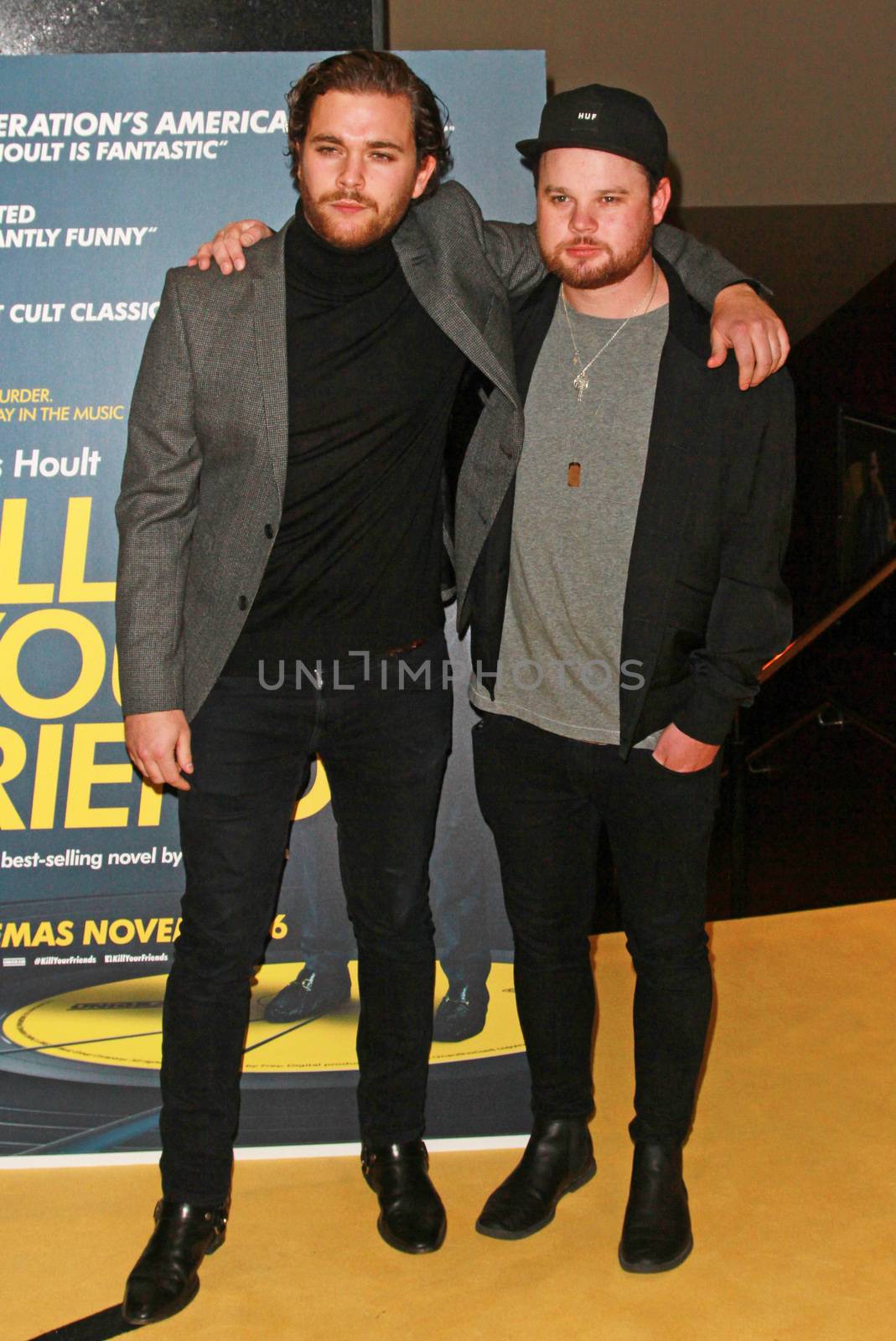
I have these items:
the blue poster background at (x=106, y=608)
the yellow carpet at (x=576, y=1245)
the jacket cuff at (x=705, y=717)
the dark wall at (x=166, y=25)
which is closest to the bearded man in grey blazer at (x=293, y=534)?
the yellow carpet at (x=576, y=1245)

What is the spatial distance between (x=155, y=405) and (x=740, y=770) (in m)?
3.23

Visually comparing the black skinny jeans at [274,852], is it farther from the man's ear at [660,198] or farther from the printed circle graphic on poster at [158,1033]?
the man's ear at [660,198]

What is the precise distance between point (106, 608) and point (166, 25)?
1207 millimetres

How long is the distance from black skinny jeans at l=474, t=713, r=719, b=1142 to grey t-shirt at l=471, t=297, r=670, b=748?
74 mm

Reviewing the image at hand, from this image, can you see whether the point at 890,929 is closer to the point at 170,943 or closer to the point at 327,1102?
the point at 327,1102

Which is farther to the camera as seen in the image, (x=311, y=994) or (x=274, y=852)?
(x=311, y=994)

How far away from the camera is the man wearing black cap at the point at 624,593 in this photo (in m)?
1.85

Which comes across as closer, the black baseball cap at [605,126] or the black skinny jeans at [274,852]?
the black baseball cap at [605,126]

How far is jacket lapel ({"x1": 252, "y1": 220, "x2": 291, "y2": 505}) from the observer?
6.09 ft

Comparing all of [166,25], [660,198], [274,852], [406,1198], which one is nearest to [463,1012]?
[406,1198]

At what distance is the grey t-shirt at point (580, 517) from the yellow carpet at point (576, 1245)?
883 millimetres

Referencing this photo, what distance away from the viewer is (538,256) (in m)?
2.09

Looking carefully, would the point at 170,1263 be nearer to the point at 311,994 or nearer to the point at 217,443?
the point at 311,994

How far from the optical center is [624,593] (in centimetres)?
191
